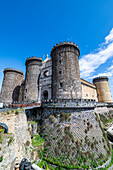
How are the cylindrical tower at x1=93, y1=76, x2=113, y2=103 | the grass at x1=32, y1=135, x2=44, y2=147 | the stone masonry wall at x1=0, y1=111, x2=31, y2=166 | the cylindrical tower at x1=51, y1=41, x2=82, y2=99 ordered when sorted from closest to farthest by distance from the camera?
the stone masonry wall at x1=0, y1=111, x2=31, y2=166 → the grass at x1=32, y1=135, x2=44, y2=147 → the cylindrical tower at x1=51, y1=41, x2=82, y2=99 → the cylindrical tower at x1=93, y1=76, x2=113, y2=103

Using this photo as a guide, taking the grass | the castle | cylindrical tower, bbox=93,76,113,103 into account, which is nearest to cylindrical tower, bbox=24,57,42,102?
the castle

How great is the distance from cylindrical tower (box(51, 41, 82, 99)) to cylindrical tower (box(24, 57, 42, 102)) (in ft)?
20.7

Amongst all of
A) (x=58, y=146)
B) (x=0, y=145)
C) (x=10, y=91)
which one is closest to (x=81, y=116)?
(x=58, y=146)

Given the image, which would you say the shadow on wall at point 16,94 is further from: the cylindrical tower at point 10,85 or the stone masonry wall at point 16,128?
the stone masonry wall at point 16,128

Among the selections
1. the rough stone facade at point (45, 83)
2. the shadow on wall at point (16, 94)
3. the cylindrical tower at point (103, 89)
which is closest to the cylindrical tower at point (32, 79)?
the rough stone facade at point (45, 83)

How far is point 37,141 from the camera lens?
467 inches

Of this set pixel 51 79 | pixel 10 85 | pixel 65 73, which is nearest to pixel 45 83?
pixel 51 79

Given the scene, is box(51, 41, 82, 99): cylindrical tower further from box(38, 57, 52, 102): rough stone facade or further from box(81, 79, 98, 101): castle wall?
box(81, 79, 98, 101): castle wall

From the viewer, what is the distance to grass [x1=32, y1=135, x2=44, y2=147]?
1127 centimetres

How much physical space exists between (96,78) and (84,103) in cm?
2862

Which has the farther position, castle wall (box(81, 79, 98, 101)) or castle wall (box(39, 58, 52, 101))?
castle wall (box(81, 79, 98, 101))

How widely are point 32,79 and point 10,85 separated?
34.8 feet

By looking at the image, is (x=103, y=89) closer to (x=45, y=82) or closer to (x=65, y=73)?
(x=65, y=73)

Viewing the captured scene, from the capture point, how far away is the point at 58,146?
10625mm
